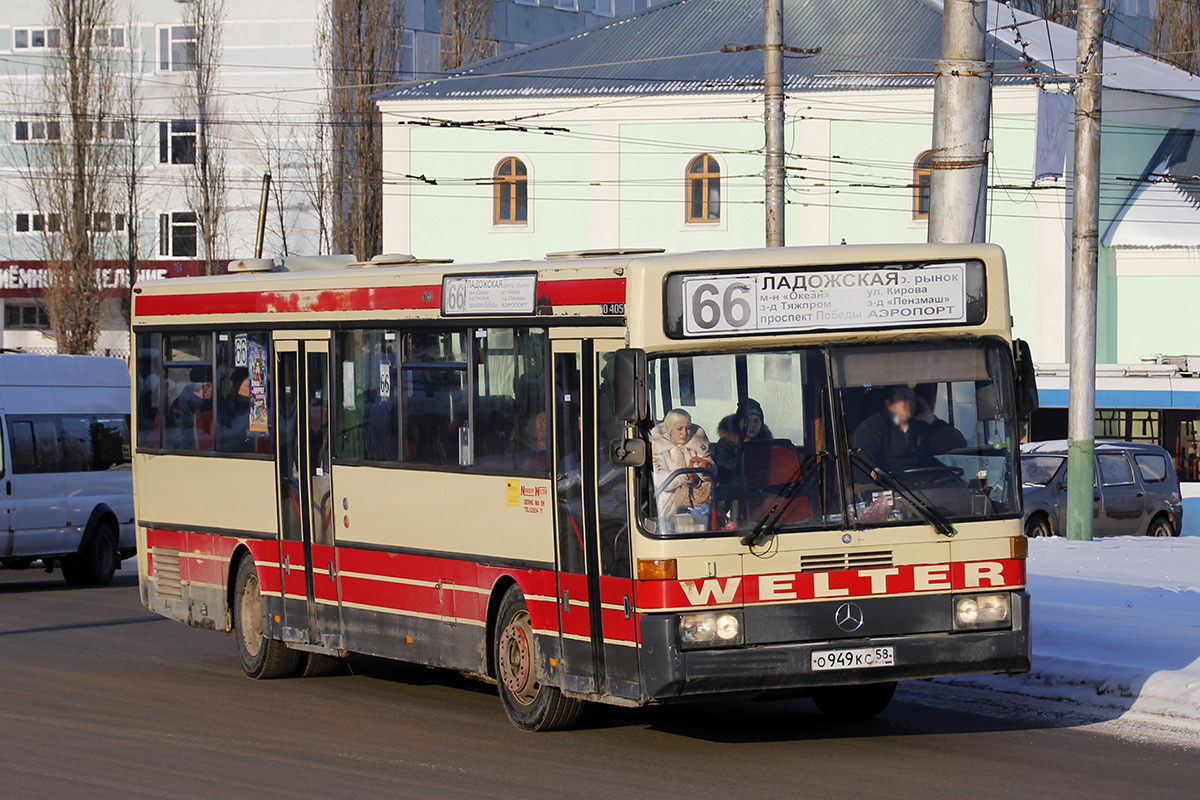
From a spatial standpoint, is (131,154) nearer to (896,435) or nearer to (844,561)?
(896,435)

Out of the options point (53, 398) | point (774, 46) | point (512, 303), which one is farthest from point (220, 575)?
point (774, 46)

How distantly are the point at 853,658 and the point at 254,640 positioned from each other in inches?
224

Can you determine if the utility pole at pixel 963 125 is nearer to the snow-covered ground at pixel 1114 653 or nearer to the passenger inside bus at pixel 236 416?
the snow-covered ground at pixel 1114 653

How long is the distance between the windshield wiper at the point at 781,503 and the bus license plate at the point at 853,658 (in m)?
0.66

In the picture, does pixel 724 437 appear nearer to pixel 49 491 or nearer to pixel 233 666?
pixel 233 666

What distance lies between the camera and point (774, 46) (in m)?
22.8

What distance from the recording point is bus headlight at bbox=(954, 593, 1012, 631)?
9898 millimetres

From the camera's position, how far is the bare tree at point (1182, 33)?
61062mm

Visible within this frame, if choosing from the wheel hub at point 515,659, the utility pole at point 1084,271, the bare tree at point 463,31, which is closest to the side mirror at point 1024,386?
the wheel hub at point 515,659

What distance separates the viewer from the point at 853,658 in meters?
9.70

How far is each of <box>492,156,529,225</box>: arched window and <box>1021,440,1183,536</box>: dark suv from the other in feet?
81.2

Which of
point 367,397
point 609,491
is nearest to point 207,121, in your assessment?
point 367,397

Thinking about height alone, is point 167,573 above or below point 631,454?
below

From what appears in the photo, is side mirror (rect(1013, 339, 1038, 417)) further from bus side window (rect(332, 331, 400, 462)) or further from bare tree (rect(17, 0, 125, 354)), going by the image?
bare tree (rect(17, 0, 125, 354))
